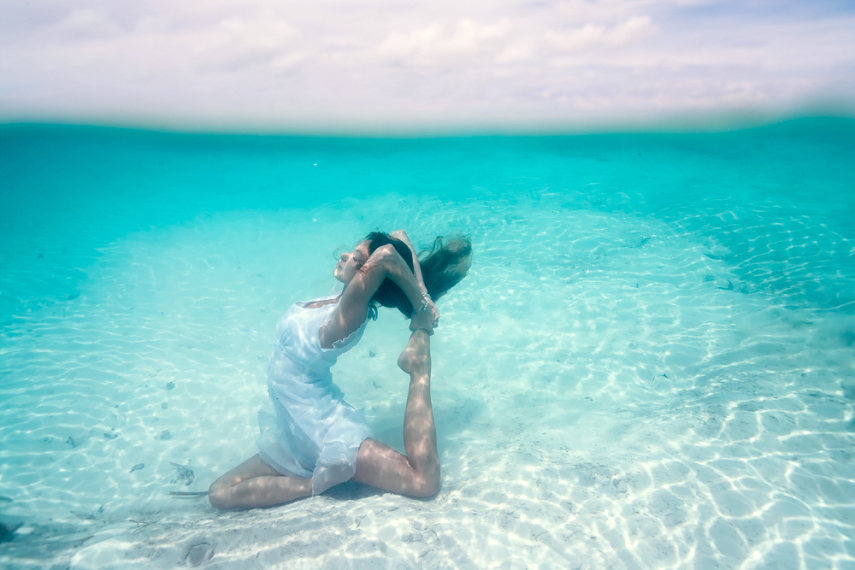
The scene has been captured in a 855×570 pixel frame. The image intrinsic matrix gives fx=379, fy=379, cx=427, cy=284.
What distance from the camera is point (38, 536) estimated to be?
3080mm

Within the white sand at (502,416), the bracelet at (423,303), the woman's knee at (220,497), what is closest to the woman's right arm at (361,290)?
the bracelet at (423,303)

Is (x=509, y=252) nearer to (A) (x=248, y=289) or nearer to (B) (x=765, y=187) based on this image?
(A) (x=248, y=289)

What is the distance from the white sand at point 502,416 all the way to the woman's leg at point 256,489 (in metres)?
0.21

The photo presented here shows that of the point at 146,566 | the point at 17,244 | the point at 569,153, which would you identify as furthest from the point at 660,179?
the point at 17,244

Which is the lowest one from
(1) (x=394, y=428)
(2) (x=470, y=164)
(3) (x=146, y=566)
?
(1) (x=394, y=428)

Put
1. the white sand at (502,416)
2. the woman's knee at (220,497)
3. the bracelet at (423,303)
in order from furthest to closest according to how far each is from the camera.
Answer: the bracelet at (423,303) < the woman's knee at (220,497) < the white sand at (502,416)

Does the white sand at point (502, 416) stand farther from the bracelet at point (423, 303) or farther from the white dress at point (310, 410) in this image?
the bracelet at point (423, 303)

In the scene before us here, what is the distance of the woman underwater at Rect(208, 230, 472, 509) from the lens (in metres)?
3.13

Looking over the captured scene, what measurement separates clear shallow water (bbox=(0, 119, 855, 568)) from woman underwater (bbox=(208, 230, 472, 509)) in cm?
23

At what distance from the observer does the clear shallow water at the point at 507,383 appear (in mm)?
2693

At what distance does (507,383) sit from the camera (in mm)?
5383

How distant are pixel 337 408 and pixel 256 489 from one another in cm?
98

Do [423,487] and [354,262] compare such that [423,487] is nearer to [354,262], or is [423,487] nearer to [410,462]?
[410,462]

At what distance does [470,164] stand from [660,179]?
11006 millimetres
